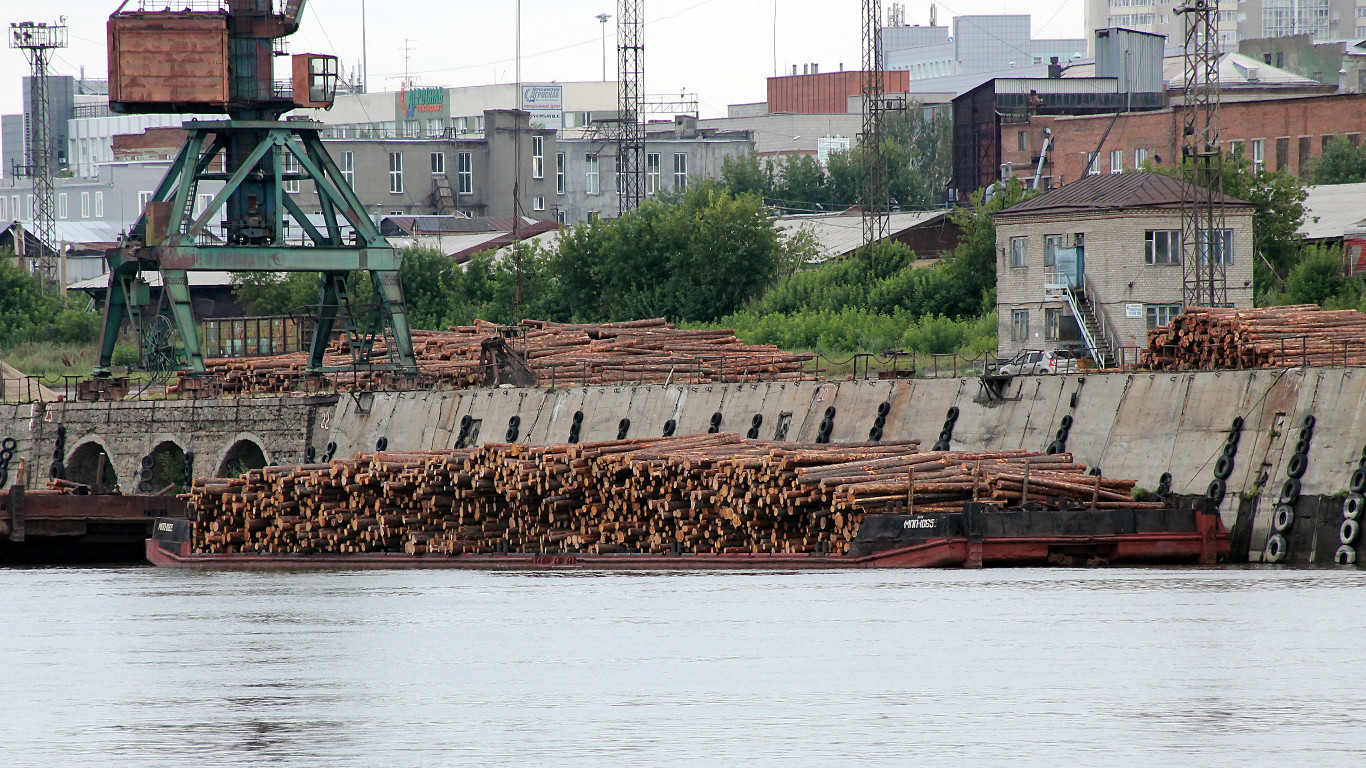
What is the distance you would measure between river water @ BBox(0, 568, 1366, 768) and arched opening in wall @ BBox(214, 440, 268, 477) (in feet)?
69.7

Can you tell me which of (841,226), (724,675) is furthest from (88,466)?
(724,675)

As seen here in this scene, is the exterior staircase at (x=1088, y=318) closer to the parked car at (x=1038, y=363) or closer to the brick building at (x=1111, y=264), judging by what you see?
the brick building at (x=1111, y=264)

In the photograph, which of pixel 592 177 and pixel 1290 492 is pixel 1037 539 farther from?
pixel 592 177

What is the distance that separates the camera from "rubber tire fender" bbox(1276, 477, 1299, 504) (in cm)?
3066

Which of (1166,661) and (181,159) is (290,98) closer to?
(181,159)

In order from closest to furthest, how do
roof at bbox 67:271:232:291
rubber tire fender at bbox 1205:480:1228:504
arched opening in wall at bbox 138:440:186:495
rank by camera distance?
rubber tire fender at bbox 1205:480:1228:504 < arched opening in wall at bbox 138:440:186:495 < roof at bbox 67:271:232:291

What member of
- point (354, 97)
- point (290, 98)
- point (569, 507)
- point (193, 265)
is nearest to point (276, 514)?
point (569, 507)

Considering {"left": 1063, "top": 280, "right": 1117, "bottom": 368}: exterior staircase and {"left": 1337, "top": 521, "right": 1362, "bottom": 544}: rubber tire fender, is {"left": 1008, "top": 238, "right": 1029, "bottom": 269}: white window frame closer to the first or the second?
{"left": 1063, "top": 280, "right": 1117, "bottom": 368}: exterior staircase

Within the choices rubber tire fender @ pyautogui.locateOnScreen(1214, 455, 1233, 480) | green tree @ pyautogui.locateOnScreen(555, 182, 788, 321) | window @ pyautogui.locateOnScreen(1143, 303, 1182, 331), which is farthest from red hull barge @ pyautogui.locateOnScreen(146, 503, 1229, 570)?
green tree @ pyautogui.locateOnScreen(555, 182, 788, 321)

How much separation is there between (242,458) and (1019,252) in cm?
2025

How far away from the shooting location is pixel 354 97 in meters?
144

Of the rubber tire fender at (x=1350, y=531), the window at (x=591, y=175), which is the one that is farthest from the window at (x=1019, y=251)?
the window at (x=591, y=175)

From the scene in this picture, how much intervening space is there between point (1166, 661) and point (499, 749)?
273 inches

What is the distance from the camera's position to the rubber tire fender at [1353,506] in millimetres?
A: 29766
